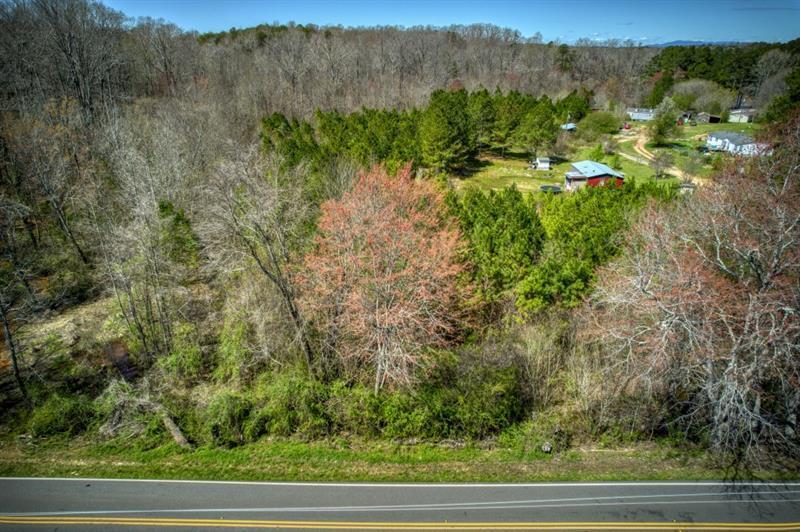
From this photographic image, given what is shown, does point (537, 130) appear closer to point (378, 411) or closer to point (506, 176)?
point (506, 176)

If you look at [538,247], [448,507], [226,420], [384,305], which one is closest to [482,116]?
[538,247]

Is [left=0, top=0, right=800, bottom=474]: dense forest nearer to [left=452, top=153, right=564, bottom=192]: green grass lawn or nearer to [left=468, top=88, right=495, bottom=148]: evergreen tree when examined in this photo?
[left=452, top=153, right=564, bottom=192]: green grass lawn

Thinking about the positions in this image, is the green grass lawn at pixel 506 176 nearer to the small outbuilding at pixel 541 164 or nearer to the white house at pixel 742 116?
the small outbuilding at pixel 541 164

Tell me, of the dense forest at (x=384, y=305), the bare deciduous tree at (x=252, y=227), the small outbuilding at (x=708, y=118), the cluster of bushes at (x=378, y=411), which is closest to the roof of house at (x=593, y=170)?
the dense forest at (x=384, y=305)

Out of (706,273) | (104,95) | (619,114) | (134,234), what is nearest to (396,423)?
→ (706,273)

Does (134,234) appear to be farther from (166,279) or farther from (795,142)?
(795,142)

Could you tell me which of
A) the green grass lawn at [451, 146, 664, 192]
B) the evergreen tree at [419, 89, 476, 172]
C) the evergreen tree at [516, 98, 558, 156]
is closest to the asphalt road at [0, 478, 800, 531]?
the green grass lawn at [451, 146, 664, 192]
